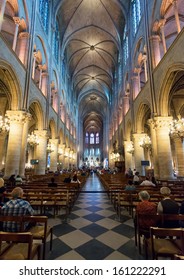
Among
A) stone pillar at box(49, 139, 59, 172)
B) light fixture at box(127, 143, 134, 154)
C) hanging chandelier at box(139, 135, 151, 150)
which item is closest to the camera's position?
hanging chandelier at box(139, 135, 151, 150)

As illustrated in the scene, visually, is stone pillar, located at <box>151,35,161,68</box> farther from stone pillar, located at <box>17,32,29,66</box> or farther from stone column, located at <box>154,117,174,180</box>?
stone pillar, located at <box>17,32,29,66</box>

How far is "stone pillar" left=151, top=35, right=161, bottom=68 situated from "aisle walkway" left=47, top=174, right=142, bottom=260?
35.4 ft

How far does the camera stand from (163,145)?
9.91m

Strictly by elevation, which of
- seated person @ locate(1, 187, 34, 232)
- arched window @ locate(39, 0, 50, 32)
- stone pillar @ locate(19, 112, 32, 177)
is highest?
arched window @ locate(39, 0, 50, 32)

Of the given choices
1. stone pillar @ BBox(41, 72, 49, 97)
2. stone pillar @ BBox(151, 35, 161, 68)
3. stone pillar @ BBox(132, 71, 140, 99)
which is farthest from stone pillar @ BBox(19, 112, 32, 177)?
stone pillar @ BBox(132, 71, 140, 99)

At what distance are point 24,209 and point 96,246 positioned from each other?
172cm

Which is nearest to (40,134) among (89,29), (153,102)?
(153,102)

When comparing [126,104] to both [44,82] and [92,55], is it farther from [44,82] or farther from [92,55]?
[92,55]

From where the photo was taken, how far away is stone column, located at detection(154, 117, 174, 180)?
9.70 m

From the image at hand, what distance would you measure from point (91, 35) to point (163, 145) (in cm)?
2399

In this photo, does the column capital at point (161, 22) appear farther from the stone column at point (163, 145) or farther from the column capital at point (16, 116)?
the column capital at point (16, 116)

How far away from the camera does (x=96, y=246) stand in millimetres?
3193

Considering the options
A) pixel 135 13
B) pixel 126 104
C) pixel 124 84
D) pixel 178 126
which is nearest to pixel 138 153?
pixel 178 126

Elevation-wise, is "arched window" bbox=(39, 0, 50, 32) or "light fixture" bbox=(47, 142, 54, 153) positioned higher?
"arched window" bbox=(39, 0, 50, 32)
